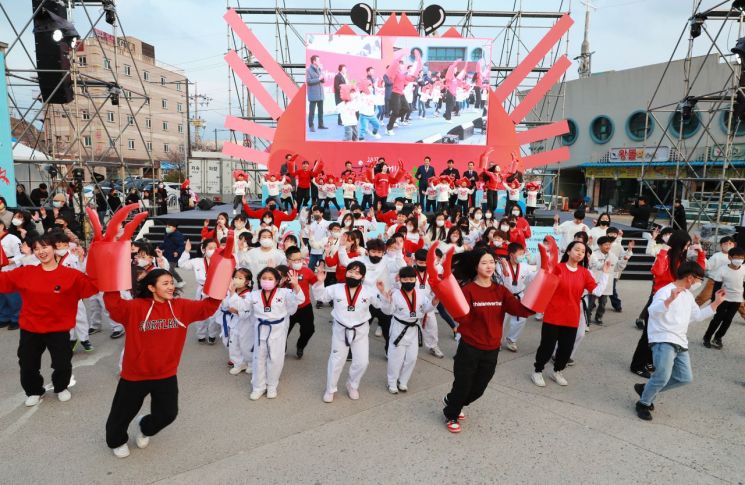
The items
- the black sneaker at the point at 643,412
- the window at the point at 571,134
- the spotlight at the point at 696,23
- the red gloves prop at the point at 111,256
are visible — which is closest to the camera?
the red gloves prop at the point at 111,256

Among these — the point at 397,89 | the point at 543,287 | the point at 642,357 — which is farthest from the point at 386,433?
the point at 397,89

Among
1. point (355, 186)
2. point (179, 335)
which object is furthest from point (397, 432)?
point (355, 186)

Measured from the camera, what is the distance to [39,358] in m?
4.05

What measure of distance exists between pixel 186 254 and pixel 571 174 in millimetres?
29678

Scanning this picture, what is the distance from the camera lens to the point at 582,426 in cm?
389

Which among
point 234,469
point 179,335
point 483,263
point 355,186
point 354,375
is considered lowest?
point 234,469

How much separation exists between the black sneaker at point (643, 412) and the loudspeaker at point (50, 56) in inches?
463

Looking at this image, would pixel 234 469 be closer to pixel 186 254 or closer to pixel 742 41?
pixel 186 254

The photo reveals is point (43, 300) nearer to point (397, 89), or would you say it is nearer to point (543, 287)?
point (543, 287)

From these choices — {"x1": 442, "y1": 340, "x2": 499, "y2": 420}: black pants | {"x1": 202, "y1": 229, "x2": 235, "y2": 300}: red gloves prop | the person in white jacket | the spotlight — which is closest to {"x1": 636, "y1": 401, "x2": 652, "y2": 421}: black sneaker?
the person in white jacket

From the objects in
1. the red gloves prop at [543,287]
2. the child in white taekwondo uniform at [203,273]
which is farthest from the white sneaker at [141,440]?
the red gloves prop at [543,287]

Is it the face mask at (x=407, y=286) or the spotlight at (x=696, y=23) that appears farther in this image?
the spotlight at (x=696, y=23)

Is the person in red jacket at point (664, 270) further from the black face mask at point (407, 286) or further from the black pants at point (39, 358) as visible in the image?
the black pants at point (39, 358)

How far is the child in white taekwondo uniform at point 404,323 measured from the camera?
4324 mm
